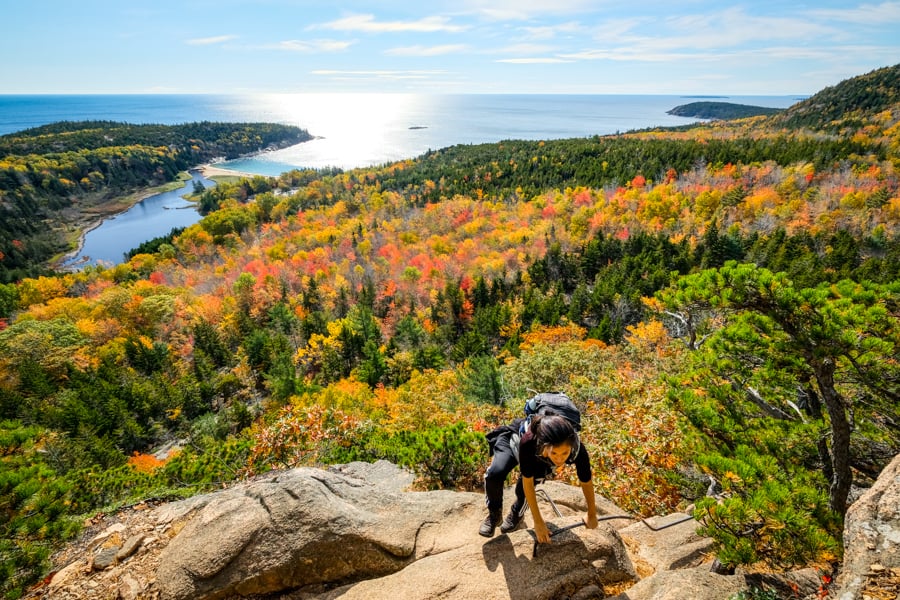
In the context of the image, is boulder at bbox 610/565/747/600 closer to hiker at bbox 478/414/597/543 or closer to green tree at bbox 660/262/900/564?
green tree at bbox 660/262/900/564

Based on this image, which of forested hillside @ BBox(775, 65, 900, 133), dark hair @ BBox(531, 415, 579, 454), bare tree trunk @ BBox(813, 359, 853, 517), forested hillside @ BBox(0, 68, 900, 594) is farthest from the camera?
forested hillside @ BBox(775, 65, 900, 133)

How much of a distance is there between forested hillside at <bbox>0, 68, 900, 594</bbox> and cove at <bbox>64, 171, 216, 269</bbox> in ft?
52.5

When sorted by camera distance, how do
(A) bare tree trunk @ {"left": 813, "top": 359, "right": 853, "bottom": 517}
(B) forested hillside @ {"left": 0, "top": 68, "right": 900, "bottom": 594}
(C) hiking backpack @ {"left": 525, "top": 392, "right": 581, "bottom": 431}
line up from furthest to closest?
(B) forested hillside @ {"left": 0, "top": 68, "right": 900, "bottom": 594}
(A) bare tree trunk @ {"left": 813, "top": 359, "right": 853, "bottom": 517}
(C) hiking backpack @ {"left": 525, "top": 392, "right": 581, "bottom": 431}

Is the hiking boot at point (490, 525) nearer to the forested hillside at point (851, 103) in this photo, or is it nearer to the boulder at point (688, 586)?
the boulder at point (688, 586)

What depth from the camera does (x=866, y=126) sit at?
9788 centimetres

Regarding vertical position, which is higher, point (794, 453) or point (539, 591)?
point (794, 453)

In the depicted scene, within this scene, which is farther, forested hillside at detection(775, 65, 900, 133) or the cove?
the cove

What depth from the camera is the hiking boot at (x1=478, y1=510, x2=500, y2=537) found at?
5.57 m

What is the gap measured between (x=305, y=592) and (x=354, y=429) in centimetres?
871

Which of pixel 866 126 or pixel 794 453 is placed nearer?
pixel 794 453

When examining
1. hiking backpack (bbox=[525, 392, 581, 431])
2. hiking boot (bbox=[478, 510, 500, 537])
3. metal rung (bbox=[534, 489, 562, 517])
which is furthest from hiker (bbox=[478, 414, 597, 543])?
metal rung (bbox=[534, 489, 562, 517])

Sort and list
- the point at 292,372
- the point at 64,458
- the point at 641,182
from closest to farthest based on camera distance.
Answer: the point at 64,458 < the point at 292,372 < the point at 641,182

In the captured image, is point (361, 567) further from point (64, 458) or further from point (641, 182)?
point (641, 182)

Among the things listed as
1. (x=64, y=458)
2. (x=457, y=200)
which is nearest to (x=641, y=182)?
(x=457, y=200)
